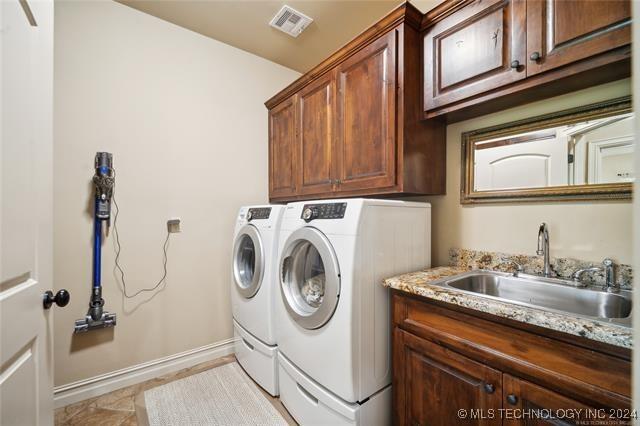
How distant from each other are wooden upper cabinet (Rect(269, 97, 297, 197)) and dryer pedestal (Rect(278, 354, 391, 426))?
1.35 metres

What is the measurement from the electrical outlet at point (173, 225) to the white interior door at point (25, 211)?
112cm

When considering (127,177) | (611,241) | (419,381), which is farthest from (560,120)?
(127,177)

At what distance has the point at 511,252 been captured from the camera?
55.0 inches

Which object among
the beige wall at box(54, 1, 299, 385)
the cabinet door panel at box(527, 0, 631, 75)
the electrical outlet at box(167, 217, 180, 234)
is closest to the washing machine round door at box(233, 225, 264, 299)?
the beige wall at box(54, 1, 299, 385)

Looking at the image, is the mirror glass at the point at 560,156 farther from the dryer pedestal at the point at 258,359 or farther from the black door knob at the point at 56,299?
the black door knob at the point at 56,299

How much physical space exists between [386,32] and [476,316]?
1504 millimetres

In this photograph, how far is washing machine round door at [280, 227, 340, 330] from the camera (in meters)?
1.31

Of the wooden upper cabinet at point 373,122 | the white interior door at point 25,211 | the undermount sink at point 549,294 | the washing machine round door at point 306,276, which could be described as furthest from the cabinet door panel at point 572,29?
the white interior door at point 25,211

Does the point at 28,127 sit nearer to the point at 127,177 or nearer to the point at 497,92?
the point at 127,177

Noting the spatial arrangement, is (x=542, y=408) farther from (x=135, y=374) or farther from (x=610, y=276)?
(x=135, y=374)

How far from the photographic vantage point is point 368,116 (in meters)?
1.57

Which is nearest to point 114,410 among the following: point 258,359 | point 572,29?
point 258,359

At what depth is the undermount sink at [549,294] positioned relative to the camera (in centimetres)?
101

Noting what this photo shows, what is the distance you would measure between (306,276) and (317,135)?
1040mm
